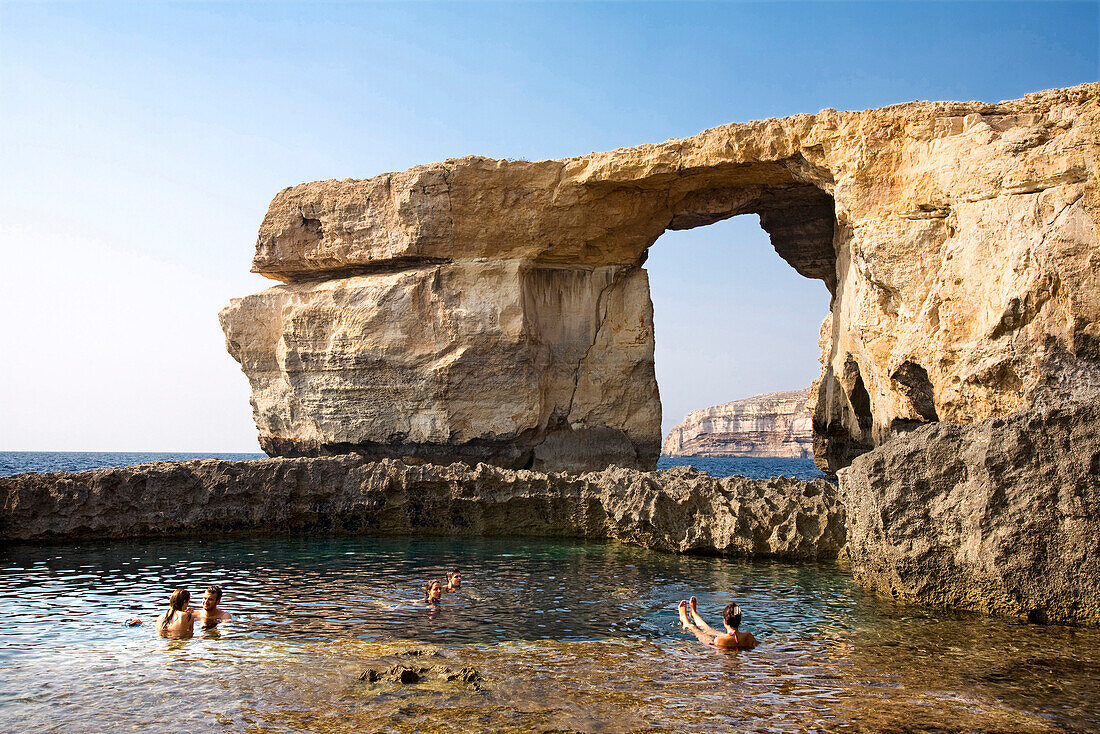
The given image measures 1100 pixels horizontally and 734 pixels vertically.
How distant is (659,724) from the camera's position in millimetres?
6273

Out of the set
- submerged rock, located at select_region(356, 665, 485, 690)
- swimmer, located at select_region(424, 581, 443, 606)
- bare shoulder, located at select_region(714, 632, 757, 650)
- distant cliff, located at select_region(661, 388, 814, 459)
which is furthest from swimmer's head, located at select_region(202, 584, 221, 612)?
distant cliff, located at select_region(661, 388, 814, 459)

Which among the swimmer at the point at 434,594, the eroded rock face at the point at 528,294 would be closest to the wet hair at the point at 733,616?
the swimmer at the point at 434,594

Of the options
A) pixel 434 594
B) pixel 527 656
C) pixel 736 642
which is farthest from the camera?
pixel 434 594

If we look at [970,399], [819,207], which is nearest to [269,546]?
[970,399]

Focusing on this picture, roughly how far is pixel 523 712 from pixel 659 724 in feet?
3.45

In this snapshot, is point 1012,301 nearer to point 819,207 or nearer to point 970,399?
point 970,399

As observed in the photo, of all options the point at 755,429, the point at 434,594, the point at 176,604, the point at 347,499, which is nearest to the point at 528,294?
the point at 347,499

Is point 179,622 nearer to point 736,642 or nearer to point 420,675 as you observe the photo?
point 420,675

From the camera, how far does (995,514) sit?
10008 mm

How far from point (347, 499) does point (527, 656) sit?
10609 millimetres

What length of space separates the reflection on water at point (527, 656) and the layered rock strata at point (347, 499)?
7.83 ft

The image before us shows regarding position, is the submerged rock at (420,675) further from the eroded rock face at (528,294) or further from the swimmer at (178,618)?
the eroded rock face at (528,294)

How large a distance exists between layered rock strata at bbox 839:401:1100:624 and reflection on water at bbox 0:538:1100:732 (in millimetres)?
407

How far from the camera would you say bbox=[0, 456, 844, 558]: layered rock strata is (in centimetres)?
1633
